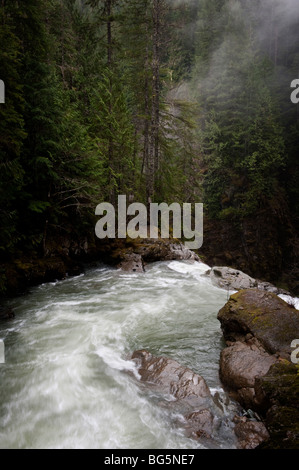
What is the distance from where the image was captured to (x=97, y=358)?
5.43 m

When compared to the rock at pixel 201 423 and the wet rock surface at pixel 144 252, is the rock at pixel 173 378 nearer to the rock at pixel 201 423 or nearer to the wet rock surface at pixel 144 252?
the rock at pixel 201 423

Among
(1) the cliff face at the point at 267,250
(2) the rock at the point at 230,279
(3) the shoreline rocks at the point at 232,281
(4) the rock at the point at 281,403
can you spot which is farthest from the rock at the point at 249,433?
(1) the cliff face at the point at 267,250

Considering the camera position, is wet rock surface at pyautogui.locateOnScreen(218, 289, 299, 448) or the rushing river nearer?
wet rock surface at pyautogui.locateOnScreen(218, 289, 299, 448)

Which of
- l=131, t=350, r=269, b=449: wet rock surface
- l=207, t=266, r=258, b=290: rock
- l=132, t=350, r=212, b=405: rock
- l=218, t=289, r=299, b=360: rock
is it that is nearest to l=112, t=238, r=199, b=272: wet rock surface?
l=207, t=266, r=258, b=290: rock

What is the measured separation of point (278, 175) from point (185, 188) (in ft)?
31.2

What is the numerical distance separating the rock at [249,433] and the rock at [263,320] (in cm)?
139

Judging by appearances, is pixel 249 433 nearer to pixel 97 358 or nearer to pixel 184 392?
pixel 184 392

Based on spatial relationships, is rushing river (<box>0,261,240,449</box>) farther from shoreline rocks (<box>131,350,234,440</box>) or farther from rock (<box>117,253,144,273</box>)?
rock (<box>117,253,144,273</box>)

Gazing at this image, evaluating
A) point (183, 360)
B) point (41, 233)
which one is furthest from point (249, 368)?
point (41, 233)

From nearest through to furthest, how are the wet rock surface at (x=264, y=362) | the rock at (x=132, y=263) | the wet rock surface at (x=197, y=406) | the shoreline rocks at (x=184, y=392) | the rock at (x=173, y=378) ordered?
the wet rock surface at (x=264, y=362) < the wet rock surface at (x=197, y=406) < the shoreline rocks at (x=184, y=392) < the rock at (x=173, y=378) < the rock at (x=132, y=263)

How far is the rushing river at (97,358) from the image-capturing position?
3785 millimetres

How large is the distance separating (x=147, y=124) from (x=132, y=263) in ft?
43.5

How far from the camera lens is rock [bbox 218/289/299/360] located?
4887 mm

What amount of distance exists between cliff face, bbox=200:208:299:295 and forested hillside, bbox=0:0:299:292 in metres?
0.09
